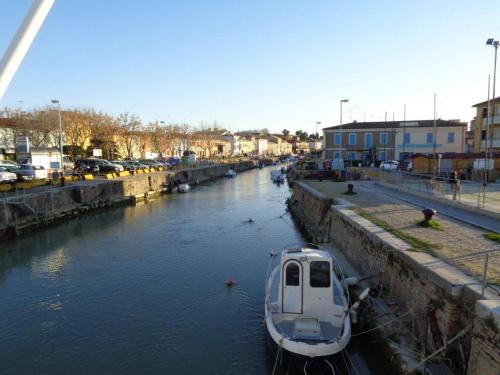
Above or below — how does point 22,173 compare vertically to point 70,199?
above

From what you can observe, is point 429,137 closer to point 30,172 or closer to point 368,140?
point 368,140

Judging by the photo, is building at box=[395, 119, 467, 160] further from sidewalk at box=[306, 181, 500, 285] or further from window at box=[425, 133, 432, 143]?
sidewalk at box=[306, 181, 500, 285]

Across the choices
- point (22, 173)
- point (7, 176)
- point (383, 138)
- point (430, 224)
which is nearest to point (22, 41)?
point (430, 224)

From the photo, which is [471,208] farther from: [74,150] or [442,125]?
[74,150]

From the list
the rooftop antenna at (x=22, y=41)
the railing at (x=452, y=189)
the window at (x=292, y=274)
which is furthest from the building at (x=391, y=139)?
the rooftop antenna at (x=22, y=41)

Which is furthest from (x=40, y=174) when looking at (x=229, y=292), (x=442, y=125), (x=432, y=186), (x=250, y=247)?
(x=442, y=125)

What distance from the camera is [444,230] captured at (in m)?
16.0

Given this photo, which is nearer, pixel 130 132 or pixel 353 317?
pixel 353 317

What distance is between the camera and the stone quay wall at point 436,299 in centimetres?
798

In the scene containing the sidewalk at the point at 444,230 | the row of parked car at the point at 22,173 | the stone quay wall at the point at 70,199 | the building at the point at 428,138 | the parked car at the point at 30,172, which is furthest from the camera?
the building at the point at 428,138

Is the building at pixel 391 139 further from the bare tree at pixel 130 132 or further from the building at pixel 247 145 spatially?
the building at pixel 247 145

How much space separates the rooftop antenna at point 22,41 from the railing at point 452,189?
20140 millimetres

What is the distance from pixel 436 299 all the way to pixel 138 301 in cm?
1155

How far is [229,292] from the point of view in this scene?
680 inches
